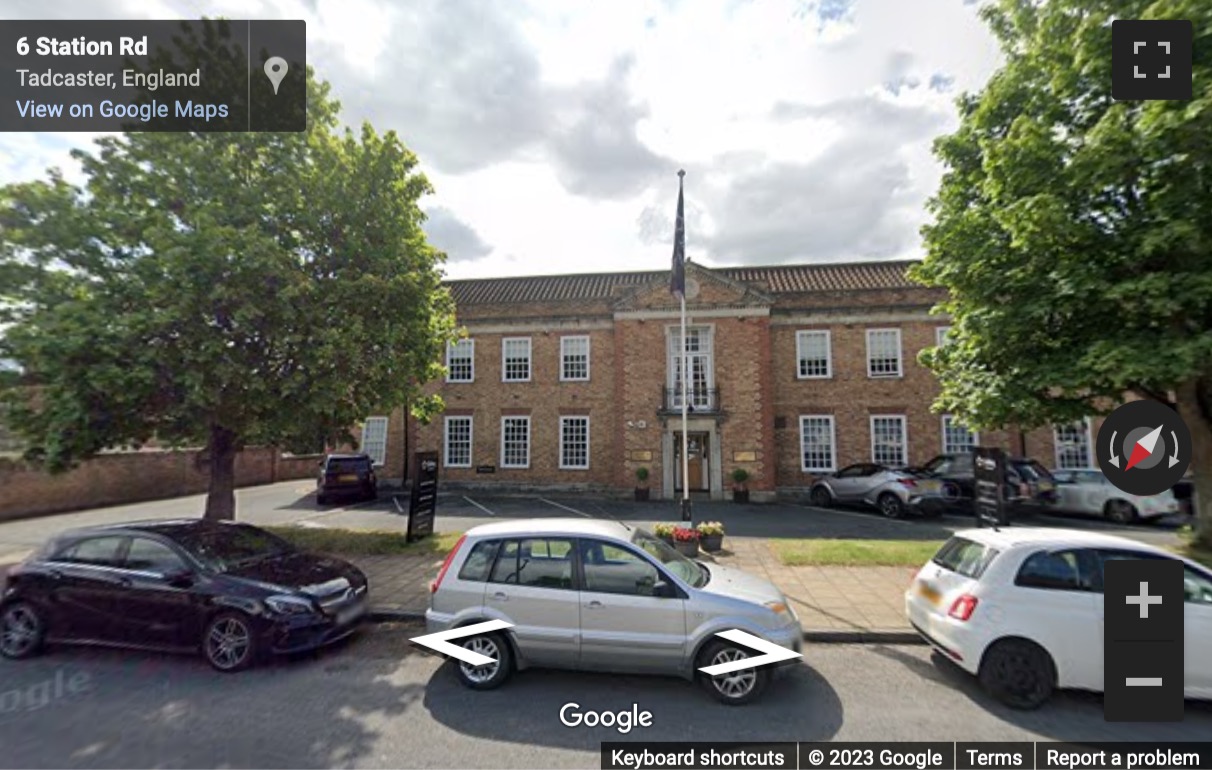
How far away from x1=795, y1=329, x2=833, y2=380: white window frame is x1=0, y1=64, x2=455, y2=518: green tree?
48.2 feet

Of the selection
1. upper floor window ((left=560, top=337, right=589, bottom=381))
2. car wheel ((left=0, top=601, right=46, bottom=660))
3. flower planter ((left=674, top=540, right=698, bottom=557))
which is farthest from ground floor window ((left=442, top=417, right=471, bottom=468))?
car wheel ((left=0, top=601, right=46, bottom=660))

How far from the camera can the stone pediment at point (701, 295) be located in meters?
19.3

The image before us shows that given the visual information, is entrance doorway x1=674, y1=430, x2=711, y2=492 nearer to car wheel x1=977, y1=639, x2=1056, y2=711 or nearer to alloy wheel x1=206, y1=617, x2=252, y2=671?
car wheel x1=977, y1=639, x2=1056, y2=711

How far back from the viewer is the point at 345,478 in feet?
57.7

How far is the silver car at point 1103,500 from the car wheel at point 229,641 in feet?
63.9

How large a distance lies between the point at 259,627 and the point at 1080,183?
11793mm

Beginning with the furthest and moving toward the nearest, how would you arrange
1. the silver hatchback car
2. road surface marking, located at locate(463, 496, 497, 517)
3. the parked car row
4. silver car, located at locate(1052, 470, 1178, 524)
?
road surface marking, located at locate(463, 496, 497, 517) < the parked car row < silver car, located at locate(1052, 470, 1178, 524) < the silver hatchback car

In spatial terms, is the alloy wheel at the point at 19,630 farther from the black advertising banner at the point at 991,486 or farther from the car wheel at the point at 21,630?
the black advertising banner at the point at 991,486

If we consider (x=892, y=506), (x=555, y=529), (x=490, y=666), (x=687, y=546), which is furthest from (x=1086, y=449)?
(x=490, y=666)

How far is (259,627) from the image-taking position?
536 cm

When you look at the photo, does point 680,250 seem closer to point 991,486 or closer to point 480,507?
point 991,486

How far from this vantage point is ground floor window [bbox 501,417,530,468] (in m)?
20.8

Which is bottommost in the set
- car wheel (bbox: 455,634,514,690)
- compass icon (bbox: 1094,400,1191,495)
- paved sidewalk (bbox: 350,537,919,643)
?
paved sidewalk (bbox: 350,537,919,643)

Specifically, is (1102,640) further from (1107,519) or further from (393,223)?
(1107,519)
